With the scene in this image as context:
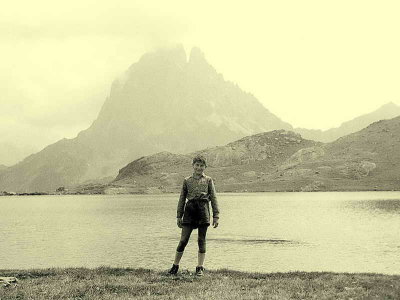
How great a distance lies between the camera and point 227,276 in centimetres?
2241

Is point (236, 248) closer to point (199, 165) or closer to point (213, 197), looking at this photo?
point (213, 197)

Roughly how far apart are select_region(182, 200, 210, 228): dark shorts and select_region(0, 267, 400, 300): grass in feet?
8.19

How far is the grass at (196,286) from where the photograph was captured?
17.1 m

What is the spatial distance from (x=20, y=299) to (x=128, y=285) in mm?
4277

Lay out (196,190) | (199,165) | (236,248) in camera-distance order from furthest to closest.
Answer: (236,248), (196,190), (199,165)

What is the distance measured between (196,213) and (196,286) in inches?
158

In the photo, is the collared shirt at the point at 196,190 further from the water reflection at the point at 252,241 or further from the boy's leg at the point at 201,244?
the water reflection at the point at 252,241

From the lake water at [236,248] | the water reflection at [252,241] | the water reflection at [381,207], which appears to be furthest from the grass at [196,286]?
the water reflection at [381,207]

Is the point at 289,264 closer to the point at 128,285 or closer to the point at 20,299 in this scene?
the point at 128,285

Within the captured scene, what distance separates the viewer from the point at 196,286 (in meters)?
18.7

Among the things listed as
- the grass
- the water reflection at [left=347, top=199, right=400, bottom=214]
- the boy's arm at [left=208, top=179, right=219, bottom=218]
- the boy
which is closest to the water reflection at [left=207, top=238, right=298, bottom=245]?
the grass

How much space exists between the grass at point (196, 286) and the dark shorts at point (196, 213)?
2.50 metres

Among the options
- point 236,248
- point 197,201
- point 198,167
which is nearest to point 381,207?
point 236,248

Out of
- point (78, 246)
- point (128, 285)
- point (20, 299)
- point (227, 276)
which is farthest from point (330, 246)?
point (20, 299)
